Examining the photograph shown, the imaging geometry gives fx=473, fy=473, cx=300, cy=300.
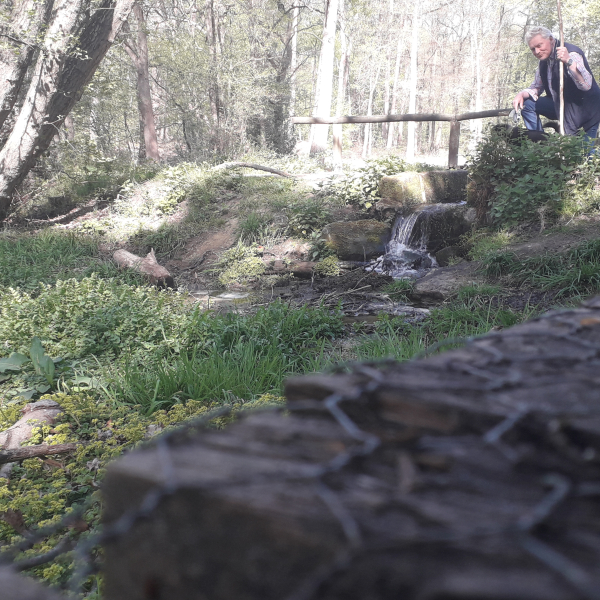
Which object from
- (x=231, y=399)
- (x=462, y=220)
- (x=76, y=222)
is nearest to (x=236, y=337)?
(x=231, y=399)

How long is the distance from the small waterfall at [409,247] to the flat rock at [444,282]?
109 cm

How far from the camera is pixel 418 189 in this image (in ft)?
30.8

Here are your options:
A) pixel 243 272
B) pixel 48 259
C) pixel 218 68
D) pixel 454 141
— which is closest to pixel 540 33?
pixel 454 141

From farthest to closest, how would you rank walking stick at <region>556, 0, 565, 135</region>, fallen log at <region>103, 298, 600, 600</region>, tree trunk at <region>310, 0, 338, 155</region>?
tree trunk at <region>310, 0, 338, 155</region> → walking stick at <region>556, 0, 565, 135</region> → fallen log at <region>103, 298, 600, 600</region>

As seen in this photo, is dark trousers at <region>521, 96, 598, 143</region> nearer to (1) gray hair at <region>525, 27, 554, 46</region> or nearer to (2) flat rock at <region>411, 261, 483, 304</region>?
(1) gray hair at <region>525, 27, 554, 46</region>

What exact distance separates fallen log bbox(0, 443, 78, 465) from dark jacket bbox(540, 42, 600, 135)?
8.00 metres

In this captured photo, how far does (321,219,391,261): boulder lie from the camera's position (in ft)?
27.7

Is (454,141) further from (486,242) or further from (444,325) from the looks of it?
(444,325)

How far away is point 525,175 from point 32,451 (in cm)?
723

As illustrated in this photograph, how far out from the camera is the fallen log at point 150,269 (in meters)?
7.34

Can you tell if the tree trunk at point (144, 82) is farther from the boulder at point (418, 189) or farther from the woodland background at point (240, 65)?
the boulder at point (418, 189)

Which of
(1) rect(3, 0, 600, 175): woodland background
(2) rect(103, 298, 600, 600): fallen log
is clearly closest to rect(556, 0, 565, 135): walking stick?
(1) rect(3, 0, 600, 175): woodland background

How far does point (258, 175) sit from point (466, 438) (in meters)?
11.9

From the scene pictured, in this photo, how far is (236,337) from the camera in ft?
14.7
